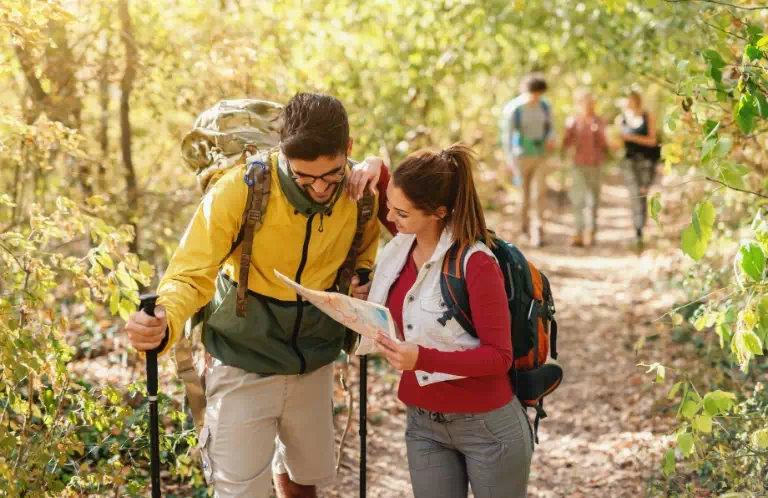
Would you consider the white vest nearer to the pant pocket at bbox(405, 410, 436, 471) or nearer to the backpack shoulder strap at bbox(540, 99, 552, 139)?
the pant pocket at bbox(405, 410, 436, 471)

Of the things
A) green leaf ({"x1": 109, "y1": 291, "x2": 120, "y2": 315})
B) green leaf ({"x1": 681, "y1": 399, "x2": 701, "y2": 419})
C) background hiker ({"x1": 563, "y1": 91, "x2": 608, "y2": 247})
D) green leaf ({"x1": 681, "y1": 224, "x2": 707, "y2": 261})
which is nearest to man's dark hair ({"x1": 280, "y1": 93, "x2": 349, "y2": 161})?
green leaf ({"x1": 109, "y1": 291, "x2": 120, "y2": 315})

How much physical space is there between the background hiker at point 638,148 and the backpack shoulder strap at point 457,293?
356 inches

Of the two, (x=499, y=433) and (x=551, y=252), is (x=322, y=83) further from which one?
(x=551, y=252)

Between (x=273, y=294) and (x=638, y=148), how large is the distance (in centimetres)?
925

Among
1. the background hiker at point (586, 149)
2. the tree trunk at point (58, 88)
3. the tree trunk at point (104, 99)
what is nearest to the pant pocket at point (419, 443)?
the tree trunk at point (58, 88)

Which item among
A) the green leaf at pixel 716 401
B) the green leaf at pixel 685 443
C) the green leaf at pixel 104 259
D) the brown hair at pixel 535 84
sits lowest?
the green leaf at pixel 685 443

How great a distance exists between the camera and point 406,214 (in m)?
3.36

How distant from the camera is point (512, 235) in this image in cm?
1366

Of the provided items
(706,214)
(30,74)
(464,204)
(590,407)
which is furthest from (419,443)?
(30,74)

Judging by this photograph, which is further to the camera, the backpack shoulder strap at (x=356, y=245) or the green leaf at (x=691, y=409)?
the backpack shoulder strap at (x=356, y=245)

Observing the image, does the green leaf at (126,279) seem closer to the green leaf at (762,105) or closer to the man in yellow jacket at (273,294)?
the man in yellow jacket at (273,294)

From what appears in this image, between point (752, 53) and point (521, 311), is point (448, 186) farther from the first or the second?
point (752, 53)

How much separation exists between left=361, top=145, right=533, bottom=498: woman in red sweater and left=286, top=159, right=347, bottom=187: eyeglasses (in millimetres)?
227

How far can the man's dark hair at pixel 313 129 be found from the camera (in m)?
3.33
